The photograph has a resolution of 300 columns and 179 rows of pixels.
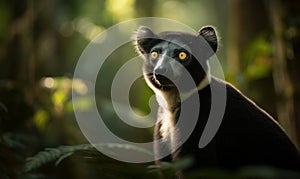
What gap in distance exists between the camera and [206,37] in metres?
4.78

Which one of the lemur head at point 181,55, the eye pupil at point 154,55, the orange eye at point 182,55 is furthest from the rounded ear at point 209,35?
the eye pupil at point 154,55

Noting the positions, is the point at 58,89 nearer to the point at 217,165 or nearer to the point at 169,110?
the point at 169,110

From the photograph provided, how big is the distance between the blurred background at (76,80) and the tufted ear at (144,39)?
3.35ft

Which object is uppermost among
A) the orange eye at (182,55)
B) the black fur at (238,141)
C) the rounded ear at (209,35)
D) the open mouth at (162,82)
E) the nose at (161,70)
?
the rounded ear at (209,35)

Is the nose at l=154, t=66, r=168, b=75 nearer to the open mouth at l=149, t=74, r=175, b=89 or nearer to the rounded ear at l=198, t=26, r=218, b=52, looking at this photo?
the open mouth at l=149, t=74, r=175, b=89

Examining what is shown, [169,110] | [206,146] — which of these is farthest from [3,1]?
[206,146]

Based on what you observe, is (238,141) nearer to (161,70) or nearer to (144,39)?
(161,70)

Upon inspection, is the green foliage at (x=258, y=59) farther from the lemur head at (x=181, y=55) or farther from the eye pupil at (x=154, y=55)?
the eye pupil at (x=154, y=55)

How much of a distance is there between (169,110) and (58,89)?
182cm

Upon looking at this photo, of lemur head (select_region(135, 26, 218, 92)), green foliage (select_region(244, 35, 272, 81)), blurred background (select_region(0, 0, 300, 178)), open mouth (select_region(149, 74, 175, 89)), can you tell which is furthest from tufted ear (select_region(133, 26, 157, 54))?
green foliage (select_region(244, 35, 272, 81))

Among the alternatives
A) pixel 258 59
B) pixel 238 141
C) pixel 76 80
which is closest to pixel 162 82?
pixel 238 141

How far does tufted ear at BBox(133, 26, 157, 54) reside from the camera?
5.01 metres

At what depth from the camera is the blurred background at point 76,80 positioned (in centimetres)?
464

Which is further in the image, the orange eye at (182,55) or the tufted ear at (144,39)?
the tufted ear at (144,39)
